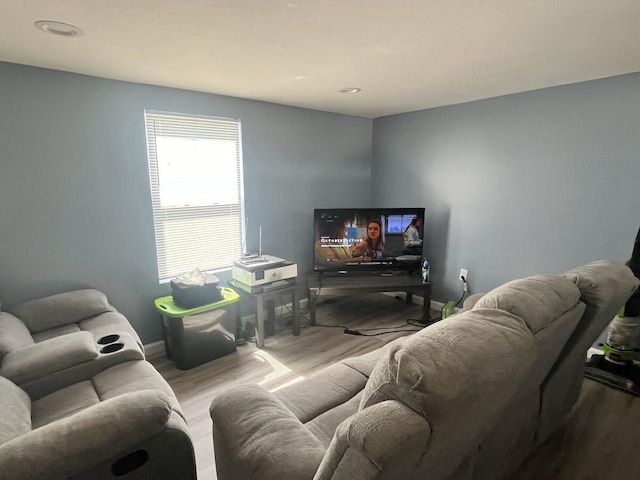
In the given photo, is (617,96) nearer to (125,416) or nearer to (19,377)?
(125,416)

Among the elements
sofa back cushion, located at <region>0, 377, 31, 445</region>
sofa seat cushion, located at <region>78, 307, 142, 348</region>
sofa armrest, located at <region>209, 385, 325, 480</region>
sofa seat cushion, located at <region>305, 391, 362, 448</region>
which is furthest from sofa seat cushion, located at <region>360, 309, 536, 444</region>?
sofa seat cushion, located at <region>78, 307, 142, 348</region>

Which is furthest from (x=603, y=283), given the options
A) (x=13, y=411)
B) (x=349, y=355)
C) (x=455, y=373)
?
(x=13, y=411)

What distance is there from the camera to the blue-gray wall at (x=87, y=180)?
2160 mm

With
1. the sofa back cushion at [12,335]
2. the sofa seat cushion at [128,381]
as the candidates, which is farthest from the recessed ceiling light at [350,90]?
the sofa back cushion at [12,335]

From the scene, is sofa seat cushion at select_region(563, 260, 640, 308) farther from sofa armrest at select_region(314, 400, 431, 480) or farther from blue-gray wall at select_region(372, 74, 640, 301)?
sofa armrest at select_region(314, 400, 431, 480)

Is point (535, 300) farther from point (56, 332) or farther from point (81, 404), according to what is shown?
point (56, 332)

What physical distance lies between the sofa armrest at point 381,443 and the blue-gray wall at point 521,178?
2656 mm

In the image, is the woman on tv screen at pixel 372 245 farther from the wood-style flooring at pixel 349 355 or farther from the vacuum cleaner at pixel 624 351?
the vacuum cleaner at pixel 624 351

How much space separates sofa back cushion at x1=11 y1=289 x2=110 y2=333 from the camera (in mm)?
2135

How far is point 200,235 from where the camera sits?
303 centimetres

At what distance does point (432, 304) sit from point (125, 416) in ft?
10.6

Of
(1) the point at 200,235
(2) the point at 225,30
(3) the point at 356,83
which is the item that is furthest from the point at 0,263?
(3) the point at 356,83

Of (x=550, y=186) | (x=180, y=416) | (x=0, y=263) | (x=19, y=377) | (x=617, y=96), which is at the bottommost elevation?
(x=180, y=416)

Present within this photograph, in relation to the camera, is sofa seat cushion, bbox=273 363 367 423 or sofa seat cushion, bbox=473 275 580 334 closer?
sofa seat cushion, bbox=473 275 580 334
